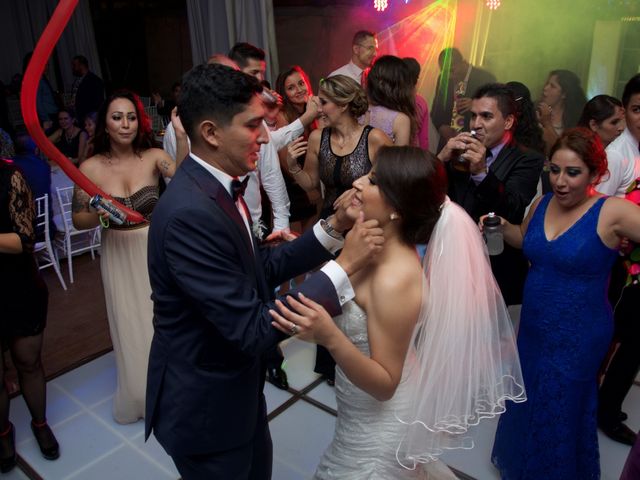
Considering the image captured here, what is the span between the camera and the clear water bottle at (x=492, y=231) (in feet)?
7.67

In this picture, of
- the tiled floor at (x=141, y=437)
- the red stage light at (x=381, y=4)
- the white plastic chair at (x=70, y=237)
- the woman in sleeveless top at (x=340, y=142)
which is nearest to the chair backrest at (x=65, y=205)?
the white plastic chair at (x=70, y=237)

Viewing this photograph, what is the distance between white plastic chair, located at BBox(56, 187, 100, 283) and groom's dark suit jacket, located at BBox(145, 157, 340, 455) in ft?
11.1

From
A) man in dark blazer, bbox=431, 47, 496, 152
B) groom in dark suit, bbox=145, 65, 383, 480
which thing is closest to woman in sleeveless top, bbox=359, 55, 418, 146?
man in dark blazer, bbox=431, 47, 496, 152

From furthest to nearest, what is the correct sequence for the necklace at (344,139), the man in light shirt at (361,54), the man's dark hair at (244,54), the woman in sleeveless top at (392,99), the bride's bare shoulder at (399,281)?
the man in light shirt at (361,54), the woman in sleeveless top at (392,99), the man's dark hair at (244,54), the necklace at (344,139), the bride's bare shoulder at (399,281)

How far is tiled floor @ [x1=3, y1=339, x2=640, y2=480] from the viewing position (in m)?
2.60

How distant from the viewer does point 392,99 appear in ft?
11.2

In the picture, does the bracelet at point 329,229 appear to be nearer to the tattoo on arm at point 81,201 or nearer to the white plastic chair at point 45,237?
the tattoo on arm at point 81,201

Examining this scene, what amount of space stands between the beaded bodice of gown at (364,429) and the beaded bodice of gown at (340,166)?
1.41 metres

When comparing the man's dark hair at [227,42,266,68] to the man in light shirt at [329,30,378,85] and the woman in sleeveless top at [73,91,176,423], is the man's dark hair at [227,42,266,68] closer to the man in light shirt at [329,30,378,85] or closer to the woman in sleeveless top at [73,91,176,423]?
the woman in sleeveless top at [73,91,176,423]

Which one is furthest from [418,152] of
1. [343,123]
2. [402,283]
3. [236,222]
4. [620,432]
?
[620,432]

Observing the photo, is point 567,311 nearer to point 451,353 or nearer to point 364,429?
point 451,353

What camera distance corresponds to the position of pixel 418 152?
1.68m

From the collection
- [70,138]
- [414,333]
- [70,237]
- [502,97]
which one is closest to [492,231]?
[502,97]

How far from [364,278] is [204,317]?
1.78 ft
